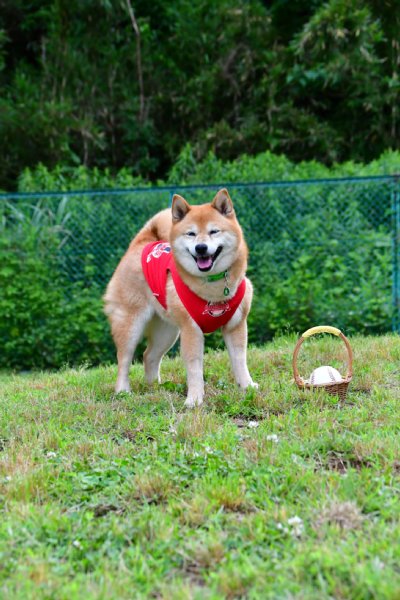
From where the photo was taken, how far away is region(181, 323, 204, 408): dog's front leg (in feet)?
15.9

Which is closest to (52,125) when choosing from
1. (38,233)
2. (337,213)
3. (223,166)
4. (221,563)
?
(223,166)

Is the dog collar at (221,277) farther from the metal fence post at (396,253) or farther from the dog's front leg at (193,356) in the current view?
the metal fence post at (396,253)

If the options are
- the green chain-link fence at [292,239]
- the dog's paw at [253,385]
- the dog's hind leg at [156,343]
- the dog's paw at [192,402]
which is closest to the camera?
the dog's paw at [192,402]

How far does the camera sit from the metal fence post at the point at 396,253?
805 cm

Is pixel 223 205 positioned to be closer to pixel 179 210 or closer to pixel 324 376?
pixel 179 210

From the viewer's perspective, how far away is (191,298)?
4918mm

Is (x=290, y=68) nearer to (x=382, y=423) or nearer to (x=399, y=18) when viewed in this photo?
(x=399, y=18)

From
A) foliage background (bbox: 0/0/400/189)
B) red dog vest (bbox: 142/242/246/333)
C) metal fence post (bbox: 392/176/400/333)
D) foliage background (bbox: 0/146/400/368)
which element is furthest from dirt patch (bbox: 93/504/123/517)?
foliage background (bbox: 0/0/400/189)

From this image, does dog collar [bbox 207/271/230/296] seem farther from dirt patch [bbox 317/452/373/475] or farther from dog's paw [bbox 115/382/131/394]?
dirt patch [bbox 317/452/373/475]

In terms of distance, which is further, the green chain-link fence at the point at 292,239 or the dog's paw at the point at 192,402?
the green chain-link fence at the point at 292,239

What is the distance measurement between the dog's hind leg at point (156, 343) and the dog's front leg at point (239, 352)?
0.79m

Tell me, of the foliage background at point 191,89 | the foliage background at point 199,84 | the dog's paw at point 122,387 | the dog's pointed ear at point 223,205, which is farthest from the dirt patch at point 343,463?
the foliage background at point 199,84


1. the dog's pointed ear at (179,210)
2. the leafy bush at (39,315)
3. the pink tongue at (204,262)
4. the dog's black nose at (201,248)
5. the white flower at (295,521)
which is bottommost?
the leafy bush at (39,315)

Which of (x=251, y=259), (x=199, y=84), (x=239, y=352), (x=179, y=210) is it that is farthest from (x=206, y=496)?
(x=199, y=84)
